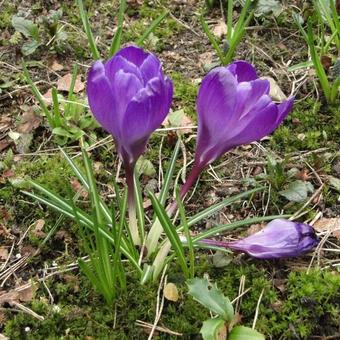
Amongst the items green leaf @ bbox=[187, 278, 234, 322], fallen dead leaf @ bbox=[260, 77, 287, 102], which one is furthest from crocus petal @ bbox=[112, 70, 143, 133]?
fallen dead leaf @ bbox=[260, 77, 287, 102]

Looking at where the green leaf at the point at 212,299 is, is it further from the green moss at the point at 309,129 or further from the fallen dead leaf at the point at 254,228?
the green moss at the point at 309,129

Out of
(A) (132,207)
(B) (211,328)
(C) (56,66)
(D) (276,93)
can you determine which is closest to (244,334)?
(B) (211,328)

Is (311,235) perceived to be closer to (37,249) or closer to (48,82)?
(37,249)

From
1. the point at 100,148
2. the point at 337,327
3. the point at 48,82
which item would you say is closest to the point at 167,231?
the point at 337,327

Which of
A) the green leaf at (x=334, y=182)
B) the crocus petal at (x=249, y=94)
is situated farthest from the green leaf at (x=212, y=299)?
the green leaf at (x=334, y=182)

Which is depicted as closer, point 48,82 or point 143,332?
point 143,332

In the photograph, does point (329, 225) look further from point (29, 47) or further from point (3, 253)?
point (29, 47)

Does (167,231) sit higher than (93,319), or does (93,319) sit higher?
(167,231)
